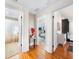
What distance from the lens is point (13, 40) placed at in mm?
3814

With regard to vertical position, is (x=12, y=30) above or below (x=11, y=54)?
above

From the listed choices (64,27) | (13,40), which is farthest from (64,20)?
(13,40)

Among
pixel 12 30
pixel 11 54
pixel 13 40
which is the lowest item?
pixel 11 54

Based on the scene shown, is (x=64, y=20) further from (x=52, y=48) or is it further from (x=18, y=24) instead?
(x=18, y=24)

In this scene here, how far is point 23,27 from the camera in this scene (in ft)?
15.0
